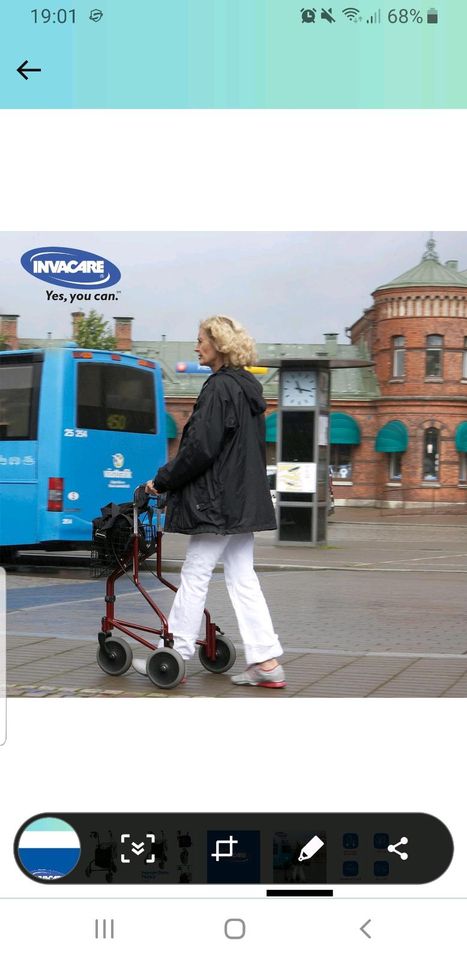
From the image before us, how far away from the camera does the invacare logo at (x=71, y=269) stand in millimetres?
2637

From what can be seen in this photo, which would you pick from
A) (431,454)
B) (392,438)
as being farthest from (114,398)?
(431,454)

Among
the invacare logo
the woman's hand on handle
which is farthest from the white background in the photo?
the woman's hand on handle

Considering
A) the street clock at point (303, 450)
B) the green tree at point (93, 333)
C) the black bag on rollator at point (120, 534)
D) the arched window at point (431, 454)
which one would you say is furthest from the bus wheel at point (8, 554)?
the arched window at point (431, 454)

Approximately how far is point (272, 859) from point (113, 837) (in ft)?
0.69

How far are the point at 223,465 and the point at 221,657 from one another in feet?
3.54

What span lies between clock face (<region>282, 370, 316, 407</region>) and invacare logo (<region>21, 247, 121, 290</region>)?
14.7 m

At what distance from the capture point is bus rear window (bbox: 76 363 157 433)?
10.6 m

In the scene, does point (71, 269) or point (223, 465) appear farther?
point (223, 465)

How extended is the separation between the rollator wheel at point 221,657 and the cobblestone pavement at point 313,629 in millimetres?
46

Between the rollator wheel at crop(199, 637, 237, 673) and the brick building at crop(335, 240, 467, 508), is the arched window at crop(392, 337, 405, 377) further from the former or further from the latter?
the rollator wheel at crop(199, 637, 237, 673)

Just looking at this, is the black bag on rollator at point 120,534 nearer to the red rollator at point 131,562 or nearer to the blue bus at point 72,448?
the red rollator at point 131,562

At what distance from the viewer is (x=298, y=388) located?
17625 mm
